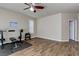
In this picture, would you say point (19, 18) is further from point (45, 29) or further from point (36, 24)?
point (45, 29)

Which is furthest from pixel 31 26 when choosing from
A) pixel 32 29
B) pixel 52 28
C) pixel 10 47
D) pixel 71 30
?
pixel 71 30

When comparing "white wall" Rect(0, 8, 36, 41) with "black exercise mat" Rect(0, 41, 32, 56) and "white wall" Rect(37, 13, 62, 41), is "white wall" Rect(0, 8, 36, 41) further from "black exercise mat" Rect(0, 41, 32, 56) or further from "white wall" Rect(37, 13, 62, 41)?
"white wall" Rect(37, 13, 62, 41)

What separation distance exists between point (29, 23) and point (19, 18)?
14.6 inches

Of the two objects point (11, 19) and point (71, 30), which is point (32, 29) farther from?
point (71, 30)

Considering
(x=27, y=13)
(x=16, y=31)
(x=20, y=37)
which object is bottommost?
(x=20, y=37)

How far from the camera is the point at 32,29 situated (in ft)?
10.8

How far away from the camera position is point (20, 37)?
339 cm

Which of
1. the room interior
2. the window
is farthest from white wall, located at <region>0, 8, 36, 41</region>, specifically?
the window

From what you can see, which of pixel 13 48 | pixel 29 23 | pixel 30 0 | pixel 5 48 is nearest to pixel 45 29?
pixel 29 23

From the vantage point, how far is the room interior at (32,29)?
2.83 metres

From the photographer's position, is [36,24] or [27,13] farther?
[36,24]

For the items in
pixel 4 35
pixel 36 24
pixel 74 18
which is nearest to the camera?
pixel 4 35

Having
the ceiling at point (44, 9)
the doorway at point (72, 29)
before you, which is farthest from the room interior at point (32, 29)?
the doorway at point (72, 29)

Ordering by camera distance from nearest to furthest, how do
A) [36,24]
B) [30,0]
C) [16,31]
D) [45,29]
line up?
[30,0]
[16,31]
[36,24]
[45,29]
